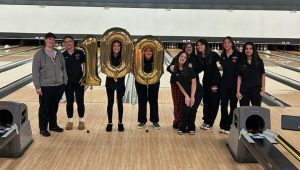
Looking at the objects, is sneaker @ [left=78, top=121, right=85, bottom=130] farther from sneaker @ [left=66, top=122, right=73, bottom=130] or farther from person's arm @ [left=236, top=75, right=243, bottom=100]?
person's arm @ [left=236, top=75, right=243, bottom=100]

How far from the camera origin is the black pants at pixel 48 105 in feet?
14.9

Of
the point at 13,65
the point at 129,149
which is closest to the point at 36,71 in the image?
the point at 129,149

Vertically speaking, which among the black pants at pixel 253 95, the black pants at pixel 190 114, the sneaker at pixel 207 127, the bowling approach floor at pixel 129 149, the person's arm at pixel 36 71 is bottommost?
the bowling approach floor at pixel 129 149

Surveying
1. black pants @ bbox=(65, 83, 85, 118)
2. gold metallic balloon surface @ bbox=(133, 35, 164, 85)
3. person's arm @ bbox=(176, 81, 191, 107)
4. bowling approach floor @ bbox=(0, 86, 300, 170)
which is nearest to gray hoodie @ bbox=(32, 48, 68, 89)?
black pants @ bbox=(65, 83, 85, 118)

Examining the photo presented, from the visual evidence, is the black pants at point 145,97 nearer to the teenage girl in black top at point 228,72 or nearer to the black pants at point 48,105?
the teenage girl in black top at point 228,72

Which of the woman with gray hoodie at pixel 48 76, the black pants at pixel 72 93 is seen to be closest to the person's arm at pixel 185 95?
the black pants at pixel 72 93

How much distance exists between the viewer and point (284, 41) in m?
14.2

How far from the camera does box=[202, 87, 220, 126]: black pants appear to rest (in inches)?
194

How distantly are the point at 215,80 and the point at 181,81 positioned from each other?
1.47 ft

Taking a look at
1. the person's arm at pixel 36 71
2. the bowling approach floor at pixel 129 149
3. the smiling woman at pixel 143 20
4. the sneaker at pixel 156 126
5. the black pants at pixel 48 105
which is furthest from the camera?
the smiling woman at pixel 143 20

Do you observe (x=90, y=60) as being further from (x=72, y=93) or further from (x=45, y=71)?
(x=45, y=71)

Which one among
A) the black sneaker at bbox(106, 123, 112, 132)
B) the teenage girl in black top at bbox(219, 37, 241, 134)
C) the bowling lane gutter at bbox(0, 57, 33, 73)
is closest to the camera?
the teenage girl in black top at bbox(219, 37, 241, 134)

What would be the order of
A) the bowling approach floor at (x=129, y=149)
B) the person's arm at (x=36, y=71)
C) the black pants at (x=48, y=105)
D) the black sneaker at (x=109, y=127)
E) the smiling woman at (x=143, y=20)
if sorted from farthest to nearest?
the smiling woman at (x=143, y=20) < the black sneaker at (x=109, y=127) < the black pants at (x=48, y=105) < the person's arm at (x=36, y=71) < the bowling approach floor at (x=129, y=149)

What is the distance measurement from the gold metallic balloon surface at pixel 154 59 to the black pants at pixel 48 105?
37.9 inches
